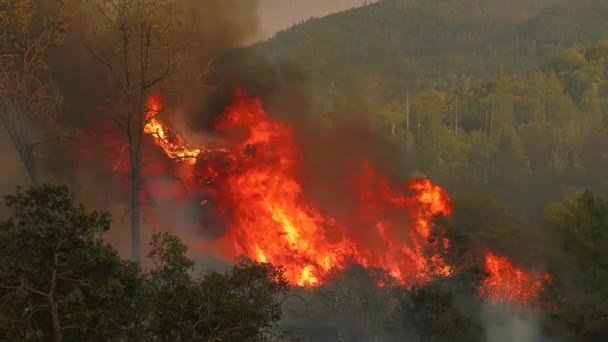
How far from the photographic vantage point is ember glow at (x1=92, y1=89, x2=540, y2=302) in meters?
47.8

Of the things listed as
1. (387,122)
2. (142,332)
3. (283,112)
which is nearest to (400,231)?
(283,112)

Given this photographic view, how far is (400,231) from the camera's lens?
171 feet

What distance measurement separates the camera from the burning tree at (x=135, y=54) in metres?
42.4

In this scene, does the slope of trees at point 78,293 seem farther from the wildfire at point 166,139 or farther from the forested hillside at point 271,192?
the wildfire at point 166,139

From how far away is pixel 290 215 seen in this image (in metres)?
48.7

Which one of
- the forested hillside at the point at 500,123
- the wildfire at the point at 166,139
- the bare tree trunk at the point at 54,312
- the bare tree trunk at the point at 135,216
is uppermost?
the forested hillside at the point at 500,123

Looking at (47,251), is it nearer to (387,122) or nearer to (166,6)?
(166,6)

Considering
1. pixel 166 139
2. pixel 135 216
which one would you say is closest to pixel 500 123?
pixel 166 139

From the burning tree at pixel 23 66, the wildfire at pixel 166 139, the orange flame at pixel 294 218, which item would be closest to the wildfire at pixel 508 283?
the orange flame at pixel 294 218

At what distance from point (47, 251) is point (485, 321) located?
32.6 meters

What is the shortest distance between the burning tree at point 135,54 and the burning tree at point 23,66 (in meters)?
2.50

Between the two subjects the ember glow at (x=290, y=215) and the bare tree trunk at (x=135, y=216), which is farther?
the ember glow at (x=290, y=215)

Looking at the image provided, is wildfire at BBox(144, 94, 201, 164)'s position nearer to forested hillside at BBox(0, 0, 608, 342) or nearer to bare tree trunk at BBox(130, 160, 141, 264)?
forested hillside at BBox(0, 0, 608, 342)

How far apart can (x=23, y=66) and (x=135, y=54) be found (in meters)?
7.95
